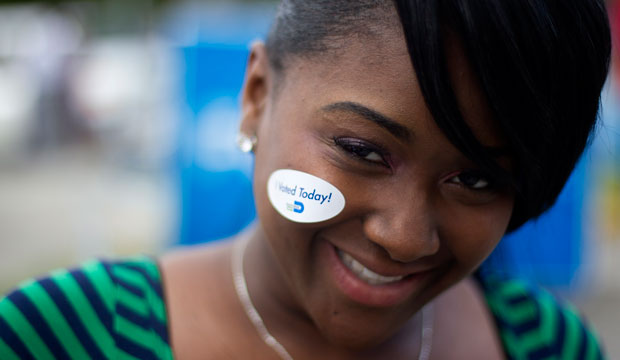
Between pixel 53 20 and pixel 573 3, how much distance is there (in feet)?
46.3

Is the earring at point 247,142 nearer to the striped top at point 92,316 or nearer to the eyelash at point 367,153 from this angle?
the eyelash at point 367,153

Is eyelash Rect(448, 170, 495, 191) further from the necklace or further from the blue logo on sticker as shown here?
the necklace

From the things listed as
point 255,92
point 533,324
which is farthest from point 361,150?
point 533,324

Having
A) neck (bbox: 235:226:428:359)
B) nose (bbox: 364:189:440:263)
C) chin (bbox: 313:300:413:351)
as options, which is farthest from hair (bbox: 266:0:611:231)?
neck (bbox: 235:226:428:359)

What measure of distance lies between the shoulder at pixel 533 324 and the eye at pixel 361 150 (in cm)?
80

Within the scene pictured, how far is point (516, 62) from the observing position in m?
1.19

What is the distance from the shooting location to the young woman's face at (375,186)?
125 centimetres

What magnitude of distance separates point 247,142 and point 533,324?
0.97 metres

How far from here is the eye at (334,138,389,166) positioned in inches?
51.6

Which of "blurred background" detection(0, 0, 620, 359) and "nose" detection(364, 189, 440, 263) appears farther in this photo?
"blurred background" detection(0, 0, 620, 359)

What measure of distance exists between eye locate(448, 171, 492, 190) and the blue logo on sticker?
0.31 metres

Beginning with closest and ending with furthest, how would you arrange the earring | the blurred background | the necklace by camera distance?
1. the earring
2. the necklace
3. the blurred background

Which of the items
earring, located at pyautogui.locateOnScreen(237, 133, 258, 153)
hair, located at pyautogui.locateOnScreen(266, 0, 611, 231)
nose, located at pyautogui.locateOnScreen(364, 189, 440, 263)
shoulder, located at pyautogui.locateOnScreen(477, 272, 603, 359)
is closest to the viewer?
hair, located at pyautogui.locateOnScreen(266, 0, 611, 231)

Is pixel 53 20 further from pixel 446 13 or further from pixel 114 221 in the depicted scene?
pixel 446 13
